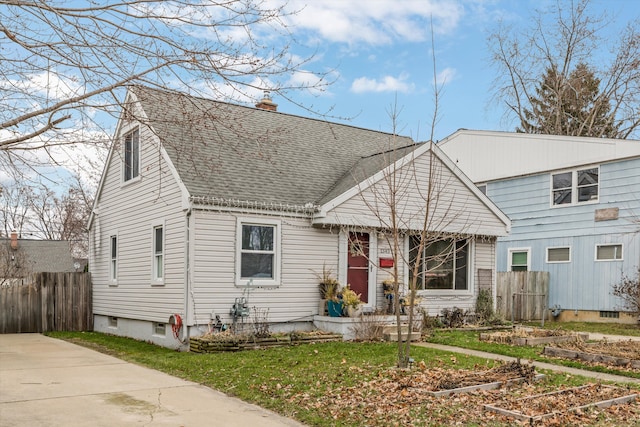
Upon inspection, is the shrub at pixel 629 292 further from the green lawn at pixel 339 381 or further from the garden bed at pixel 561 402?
the garden bed at pixel 561 402

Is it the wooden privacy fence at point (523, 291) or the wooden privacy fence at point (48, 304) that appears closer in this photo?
the wooden privacy fence at point (48, 304)

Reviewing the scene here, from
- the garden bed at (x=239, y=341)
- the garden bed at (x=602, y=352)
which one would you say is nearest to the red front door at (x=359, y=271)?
the garden bed at (x=239, y=341)

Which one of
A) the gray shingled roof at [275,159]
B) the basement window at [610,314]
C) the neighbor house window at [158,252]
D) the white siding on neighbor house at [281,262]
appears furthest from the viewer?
the basement window at [610,314]

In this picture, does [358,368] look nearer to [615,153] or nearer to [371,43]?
[371,43]

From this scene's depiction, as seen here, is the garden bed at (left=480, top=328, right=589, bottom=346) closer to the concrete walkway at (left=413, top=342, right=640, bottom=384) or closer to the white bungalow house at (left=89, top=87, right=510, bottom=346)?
the concrete walkway at (left=413, top=342, right=640, bottom=384)

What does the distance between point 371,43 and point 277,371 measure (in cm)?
707

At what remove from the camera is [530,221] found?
22.6 meters

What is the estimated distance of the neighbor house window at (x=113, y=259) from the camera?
17.5 meters

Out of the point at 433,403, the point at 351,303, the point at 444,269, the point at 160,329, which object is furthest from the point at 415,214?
the point at 433,403

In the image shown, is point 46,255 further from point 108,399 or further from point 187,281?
point 108,399

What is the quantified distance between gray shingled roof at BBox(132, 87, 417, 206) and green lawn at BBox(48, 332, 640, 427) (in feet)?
12.3

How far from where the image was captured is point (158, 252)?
14.8 m

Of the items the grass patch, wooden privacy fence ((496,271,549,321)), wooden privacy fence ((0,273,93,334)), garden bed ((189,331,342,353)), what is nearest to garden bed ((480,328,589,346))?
the grass patch

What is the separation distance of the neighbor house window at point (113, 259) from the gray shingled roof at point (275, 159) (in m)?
4.60
